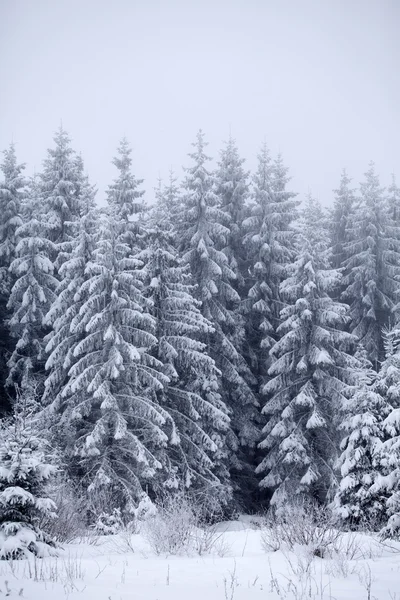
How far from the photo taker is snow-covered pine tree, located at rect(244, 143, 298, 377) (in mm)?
24406

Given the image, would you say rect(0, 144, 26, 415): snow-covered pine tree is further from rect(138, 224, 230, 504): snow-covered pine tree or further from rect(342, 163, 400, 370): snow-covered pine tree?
rect(342, 163, 400, 370): snow-covered pine tree

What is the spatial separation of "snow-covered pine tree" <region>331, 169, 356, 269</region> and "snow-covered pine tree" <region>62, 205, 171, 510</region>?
16.8 m

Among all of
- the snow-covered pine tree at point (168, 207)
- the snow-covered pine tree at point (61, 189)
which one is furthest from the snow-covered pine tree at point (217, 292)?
the snow-covered pine tree at point (61, 189)

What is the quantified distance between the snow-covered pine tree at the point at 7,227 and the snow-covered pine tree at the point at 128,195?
6.14m

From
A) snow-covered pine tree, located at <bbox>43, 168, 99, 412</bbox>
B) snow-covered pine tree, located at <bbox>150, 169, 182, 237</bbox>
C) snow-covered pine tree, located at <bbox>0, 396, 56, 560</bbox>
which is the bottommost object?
snow-covered pine tree, located at <bbox>0, 396, 56, 560</bbox>

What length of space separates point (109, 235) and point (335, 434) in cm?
1345

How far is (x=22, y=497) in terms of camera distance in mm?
7504

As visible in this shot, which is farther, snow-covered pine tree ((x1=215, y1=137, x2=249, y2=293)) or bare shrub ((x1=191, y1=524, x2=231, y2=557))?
snow-covered pine tree ((x1=215, y1=137, x2=249, y2=293))

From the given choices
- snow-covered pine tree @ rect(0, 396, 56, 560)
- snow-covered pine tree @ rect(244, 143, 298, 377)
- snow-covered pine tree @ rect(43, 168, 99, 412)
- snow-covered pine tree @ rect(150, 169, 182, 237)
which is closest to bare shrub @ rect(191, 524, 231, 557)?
snow-covered pine tree @ rect(0, 396, 56, 560)

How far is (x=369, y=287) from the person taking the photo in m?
26.2

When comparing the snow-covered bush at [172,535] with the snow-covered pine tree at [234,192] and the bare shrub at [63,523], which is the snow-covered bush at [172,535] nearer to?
the bare shrub at [63,523]

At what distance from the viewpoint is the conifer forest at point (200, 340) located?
16.0 metres

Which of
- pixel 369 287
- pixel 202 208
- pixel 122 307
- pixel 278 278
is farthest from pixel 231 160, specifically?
pixel 122 307

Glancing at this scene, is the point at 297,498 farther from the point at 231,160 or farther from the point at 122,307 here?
the point at 231,160
